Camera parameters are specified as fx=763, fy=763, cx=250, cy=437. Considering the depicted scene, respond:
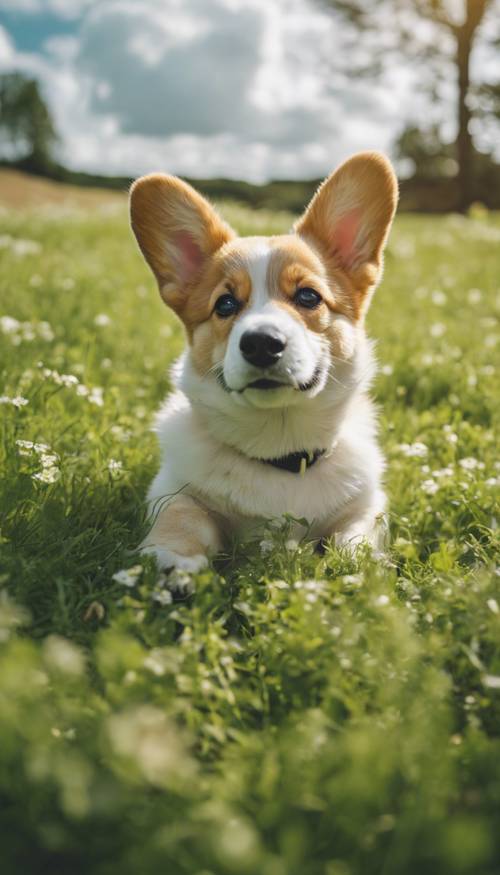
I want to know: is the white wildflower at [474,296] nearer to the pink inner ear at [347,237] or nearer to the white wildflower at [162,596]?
the pink inner ear at [347,237]

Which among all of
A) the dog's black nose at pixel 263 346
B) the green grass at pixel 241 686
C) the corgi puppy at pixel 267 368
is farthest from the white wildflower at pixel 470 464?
the dog's black nose at pixel 263 346

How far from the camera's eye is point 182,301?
3.29 meters

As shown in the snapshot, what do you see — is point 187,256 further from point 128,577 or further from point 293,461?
point 128,577

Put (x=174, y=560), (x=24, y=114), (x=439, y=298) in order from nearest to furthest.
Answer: (x=174, y=560) < (x=439, y=298) < (x=24, y=114)

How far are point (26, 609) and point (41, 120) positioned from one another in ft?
174

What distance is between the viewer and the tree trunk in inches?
735

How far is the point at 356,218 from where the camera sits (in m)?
3.28

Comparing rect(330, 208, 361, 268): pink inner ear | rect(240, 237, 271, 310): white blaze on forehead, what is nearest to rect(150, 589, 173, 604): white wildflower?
rect(240, 237, 271, 310): white blaze on forehead

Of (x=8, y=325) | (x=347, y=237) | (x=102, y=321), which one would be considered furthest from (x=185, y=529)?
(x=102, y=321)

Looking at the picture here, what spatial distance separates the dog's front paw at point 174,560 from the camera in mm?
2346

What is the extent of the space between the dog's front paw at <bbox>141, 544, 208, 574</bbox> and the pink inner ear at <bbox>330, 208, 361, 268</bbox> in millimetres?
1564

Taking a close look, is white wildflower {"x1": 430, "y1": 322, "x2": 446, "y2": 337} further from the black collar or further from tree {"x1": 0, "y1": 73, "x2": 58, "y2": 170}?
tree {"x1": 0, "y1": 73, "x2": 58, "y2": 170}

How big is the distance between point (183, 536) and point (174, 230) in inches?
56.7

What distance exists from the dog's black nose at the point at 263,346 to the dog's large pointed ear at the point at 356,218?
810 millimetres
